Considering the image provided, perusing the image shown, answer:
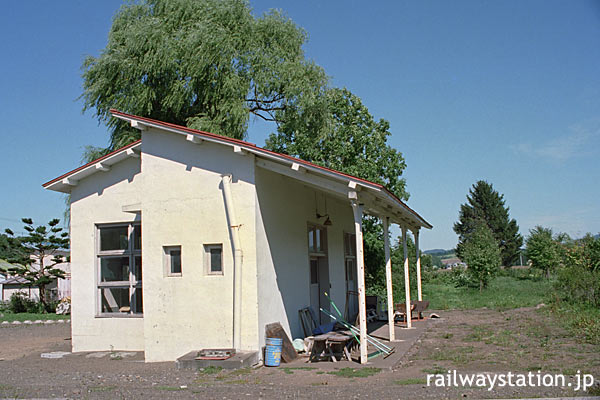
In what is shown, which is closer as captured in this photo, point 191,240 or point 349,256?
point 191,240

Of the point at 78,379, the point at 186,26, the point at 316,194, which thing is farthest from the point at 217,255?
the point at 186,26

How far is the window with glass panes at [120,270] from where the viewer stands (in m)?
12.0

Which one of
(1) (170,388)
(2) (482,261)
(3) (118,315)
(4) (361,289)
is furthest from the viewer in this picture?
(2) (482,261)

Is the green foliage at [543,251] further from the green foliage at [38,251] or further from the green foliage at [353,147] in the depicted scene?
the green foliage at [38,251]

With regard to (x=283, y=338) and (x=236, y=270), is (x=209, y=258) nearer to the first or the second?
(x=236, y=270)

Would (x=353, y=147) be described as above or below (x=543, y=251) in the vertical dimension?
above

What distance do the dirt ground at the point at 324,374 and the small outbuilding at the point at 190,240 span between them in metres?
0.87

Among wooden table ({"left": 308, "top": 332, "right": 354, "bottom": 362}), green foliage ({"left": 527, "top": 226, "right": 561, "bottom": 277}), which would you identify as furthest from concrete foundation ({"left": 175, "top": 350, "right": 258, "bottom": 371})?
green foliage ({"left": 527, "top": 226, "right": 561, "bottom": 277})

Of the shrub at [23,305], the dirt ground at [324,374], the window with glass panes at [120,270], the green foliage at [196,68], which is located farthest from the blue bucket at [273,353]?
the shrub at [23,305]

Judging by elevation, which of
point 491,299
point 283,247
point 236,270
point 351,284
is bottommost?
point 491,299

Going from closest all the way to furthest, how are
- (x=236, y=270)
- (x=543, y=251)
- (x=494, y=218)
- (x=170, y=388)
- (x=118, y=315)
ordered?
1. (x=170, y=388)
2. (x=236, y=270)
3. (x=118, y=315)
4. (x=543, y=251)
5. (x=494, y=218)

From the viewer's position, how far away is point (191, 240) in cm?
1045

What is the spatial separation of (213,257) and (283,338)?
79.5 inches

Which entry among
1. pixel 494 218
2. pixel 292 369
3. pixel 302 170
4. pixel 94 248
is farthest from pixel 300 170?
pixel 494 218
